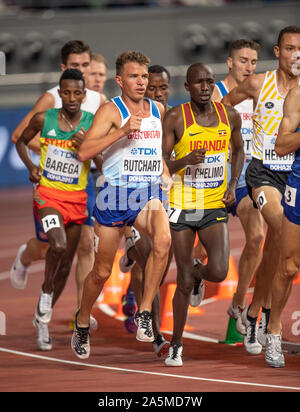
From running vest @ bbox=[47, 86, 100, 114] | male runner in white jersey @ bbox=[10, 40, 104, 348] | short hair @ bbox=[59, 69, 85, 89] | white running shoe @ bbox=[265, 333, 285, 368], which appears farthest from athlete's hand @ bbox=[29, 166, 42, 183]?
white running shoe @ bbox=[265, 333, 285, 368]

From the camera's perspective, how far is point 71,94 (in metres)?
9.97

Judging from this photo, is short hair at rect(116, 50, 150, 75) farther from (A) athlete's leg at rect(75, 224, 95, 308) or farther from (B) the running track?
(B) the running track

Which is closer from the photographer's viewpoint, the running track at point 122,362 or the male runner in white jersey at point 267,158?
the running track at point 122,362

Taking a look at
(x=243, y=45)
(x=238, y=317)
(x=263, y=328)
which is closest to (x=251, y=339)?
(x=263, y=328)

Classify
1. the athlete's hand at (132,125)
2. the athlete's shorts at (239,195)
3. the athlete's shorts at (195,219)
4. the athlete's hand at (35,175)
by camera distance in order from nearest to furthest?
the athlete's hand at (132,125), the athlete's shorts at (195,219), the athlete's hand at (35,175), the athlete's shorts at (239,195)

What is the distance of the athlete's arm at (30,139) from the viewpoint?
9.89 m

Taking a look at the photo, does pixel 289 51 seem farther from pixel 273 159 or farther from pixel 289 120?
pixel 289 120

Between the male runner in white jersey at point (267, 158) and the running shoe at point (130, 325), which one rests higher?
the male runner in white jersey at point (267, 158)

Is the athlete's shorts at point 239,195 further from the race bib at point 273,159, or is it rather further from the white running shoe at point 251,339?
the white running shoe at point 251,339

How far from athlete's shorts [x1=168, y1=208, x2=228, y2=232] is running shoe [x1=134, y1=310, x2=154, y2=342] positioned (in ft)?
2.71

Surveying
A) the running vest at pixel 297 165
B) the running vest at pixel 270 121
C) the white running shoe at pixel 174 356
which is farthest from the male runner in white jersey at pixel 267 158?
the white running shoe at pixel 174 356

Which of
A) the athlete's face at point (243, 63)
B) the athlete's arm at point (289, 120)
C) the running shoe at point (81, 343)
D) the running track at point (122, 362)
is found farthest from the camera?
the athlete's face at point (243, 63)
